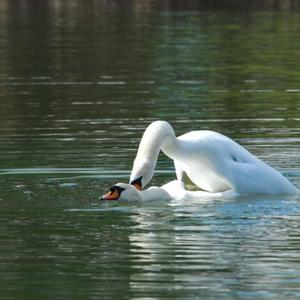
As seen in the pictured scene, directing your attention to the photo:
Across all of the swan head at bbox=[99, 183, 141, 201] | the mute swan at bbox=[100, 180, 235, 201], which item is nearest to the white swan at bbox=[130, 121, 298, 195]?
the mute swan at bbox=[100, 180, 235, 201]

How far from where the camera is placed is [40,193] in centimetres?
1399

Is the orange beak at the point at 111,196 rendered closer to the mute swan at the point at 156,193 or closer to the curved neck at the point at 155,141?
the mute swan at the point at 156,193

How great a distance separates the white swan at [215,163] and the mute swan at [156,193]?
158 mm

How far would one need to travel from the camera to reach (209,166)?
44.8ft

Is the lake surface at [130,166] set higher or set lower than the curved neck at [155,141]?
lower

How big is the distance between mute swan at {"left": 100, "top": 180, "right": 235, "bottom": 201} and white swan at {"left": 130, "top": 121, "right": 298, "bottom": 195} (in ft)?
0.52

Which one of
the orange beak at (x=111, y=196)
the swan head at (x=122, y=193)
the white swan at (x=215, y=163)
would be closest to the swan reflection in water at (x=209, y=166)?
the white swan at (x=215, y=163)

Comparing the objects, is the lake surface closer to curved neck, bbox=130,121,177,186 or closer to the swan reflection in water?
the swan reflection in water

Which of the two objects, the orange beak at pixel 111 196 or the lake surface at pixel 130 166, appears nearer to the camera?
the lake surface at pixel 130 166

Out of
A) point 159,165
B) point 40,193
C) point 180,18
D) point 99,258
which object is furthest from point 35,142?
point 180,18

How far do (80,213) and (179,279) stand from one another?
2699 millimetres

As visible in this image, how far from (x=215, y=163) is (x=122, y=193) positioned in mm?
1032

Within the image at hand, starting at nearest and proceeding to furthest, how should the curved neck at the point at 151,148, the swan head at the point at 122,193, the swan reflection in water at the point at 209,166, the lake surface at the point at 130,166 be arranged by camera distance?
the lake surface at the point at 130,166, the swan head at the point at 122,193, the curved neck at the point at 151,148, the swan reflection in water at the point at 209,166

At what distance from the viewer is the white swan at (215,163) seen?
13.4 metres
